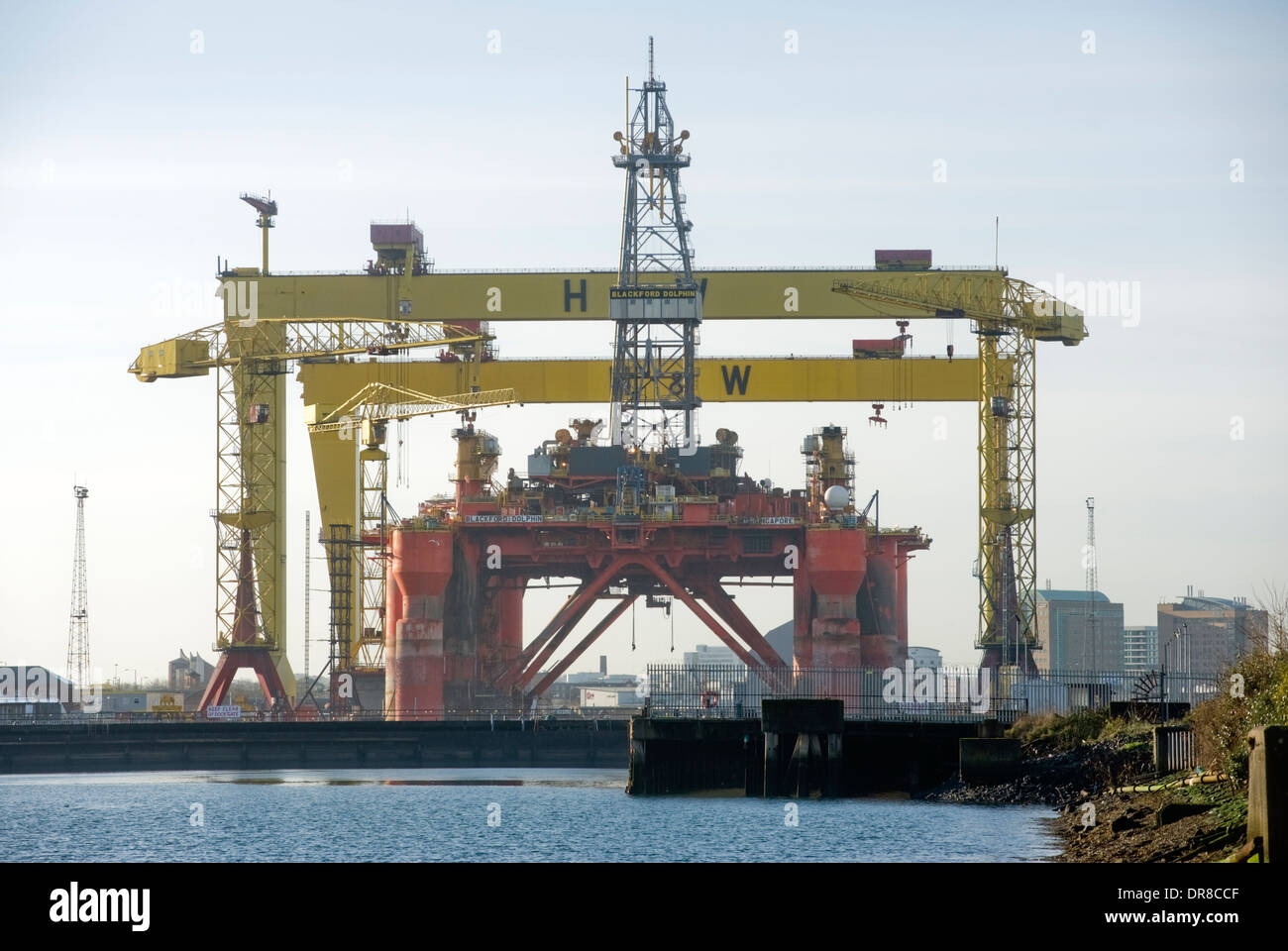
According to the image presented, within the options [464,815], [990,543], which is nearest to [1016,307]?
[990,543]

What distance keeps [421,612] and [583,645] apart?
28.1 ft

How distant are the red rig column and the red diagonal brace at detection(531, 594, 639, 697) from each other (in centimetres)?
638

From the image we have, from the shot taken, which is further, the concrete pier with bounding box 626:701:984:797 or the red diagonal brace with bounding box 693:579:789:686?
the red diagonal brace with bounding box 693:579:789:686

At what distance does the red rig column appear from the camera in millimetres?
88250

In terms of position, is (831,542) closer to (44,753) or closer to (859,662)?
(859,662)

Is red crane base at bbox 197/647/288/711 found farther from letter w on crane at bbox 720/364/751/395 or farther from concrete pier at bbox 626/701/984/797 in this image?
concrete pier at bbox 626/701/984/797

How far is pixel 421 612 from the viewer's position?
3482 inches

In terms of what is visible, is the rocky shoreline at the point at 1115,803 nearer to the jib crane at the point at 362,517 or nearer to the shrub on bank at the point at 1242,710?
the shrub on bank at the point at 1242,710

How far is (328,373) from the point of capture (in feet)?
323

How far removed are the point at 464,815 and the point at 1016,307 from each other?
50.1m

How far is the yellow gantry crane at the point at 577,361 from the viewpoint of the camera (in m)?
92.6

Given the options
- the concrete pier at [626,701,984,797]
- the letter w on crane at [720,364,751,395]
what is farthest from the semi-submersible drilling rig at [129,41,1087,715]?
the concrete pier at [626,701,984,797]

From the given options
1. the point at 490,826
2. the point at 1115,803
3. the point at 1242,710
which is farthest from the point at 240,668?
the point at 1242,710
